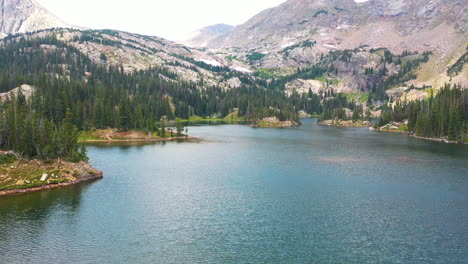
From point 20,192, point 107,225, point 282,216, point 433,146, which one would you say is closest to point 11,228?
point 107,225

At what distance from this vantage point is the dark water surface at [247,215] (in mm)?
49375

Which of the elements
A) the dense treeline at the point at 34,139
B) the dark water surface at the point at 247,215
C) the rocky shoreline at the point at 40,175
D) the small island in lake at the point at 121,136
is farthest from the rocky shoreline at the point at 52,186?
the small island in lake at the point at 121,136

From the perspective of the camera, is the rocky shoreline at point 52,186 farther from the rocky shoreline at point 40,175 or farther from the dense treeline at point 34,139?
the dense treeline at point 34,139

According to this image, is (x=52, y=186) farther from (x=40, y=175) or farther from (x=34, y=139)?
(x=34, y=139)

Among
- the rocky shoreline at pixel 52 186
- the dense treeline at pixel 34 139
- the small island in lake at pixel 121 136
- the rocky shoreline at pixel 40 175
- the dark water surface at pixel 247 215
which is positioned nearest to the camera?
the dark water surface at pixel 247 215

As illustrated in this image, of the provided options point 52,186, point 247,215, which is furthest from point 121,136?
point 247,215

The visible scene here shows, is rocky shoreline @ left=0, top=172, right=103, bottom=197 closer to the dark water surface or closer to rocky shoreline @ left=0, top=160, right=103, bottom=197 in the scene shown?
rocky shoreline @ left=0, top=160, right=103, bottom=197

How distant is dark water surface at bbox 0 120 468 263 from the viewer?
49.4 metres

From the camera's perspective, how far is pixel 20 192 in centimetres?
7550

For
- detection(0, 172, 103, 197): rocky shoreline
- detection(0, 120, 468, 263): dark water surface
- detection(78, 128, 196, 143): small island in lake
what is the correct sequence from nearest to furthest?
1. detection(0, 120, 468, 263): dark water surface
2. detection(0, 172, 103, 197): rocky shoreline
3. detection(78, 128, 196, 143): small island in lake

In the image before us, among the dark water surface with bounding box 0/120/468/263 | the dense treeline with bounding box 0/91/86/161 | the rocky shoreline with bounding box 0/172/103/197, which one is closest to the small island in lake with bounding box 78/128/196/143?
the dark water surface with bounding box 0/120/468/263

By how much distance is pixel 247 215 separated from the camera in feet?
213

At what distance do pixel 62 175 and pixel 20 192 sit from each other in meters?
11.0

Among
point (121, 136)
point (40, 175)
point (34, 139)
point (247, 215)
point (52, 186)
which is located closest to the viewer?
point (247, 215)
